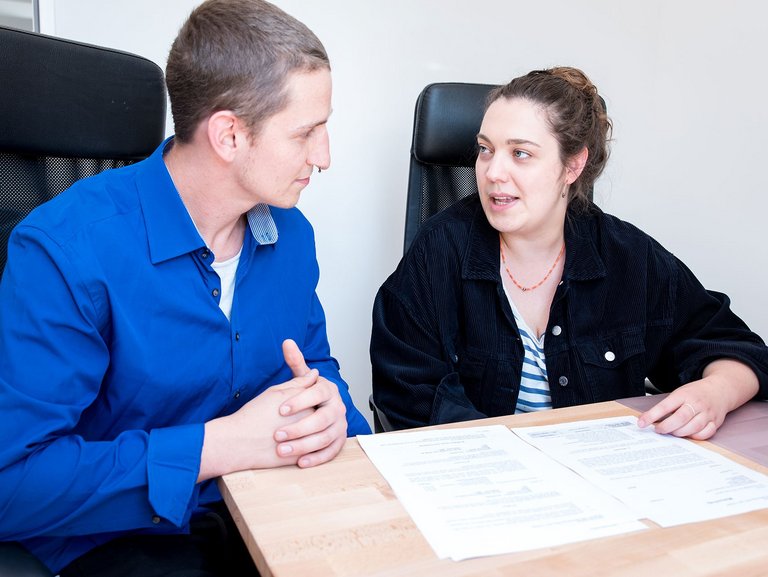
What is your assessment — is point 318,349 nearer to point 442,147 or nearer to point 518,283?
point 518,283

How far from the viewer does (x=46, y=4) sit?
64.9 inches

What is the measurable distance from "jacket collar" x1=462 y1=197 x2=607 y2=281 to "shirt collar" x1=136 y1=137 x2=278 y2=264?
A: 2.02ft

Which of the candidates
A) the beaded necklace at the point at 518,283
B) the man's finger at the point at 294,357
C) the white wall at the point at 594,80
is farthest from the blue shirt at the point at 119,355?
the white wall at the point at 594,80

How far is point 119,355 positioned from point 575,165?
103cm

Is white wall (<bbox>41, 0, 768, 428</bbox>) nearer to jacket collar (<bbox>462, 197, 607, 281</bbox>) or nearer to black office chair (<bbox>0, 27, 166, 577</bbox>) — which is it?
jacket collar (<bbox>462, 197, 607, 281</bbox>)

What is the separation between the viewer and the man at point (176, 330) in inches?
34.4

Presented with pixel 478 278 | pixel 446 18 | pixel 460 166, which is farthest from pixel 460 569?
pixel 446 18

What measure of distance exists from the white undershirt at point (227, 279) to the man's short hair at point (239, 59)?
8.6 inches

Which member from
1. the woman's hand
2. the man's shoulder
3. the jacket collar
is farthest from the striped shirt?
the man's shoulder

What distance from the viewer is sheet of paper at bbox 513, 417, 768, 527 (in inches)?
33.1

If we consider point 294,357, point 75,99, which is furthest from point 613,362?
point 75,99

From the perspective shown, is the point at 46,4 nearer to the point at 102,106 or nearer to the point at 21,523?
the point at 102,106

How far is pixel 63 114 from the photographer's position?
116 cm

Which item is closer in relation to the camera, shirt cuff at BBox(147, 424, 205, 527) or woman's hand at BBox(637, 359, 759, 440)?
shirt cuff at BBox(147, 424, 205, 527)
